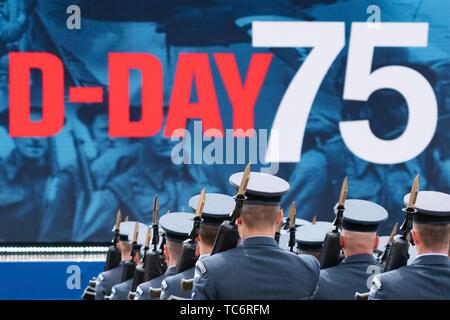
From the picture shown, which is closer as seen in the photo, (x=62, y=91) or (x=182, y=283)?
(x=182, y=283)

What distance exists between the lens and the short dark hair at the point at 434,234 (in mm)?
3977

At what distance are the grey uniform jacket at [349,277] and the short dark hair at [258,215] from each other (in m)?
0.70

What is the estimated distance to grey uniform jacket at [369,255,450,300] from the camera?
3.86 meters

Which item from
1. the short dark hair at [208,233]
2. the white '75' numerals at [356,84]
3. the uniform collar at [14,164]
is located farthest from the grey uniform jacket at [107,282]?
the short dark hair at [208,233]

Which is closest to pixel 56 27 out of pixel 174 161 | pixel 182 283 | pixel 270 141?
pixel 174 161

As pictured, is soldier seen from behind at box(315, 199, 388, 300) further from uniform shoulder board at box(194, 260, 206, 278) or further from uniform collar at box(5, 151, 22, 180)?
uniform collar at box(5, 151, 22, 180)

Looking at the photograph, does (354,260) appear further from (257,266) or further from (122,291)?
(122,291)

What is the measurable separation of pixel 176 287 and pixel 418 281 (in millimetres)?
1443

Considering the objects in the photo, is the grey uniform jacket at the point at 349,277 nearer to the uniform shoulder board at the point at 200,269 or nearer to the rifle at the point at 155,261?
the uniform shoulder board at the point at 200,269
